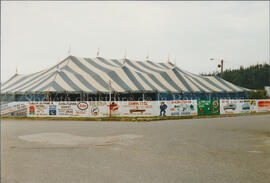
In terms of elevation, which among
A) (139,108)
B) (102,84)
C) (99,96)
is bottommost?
(139,108)

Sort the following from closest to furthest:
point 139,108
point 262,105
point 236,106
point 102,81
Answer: point 139,108
point 236,106
point 102,81
point 262,105

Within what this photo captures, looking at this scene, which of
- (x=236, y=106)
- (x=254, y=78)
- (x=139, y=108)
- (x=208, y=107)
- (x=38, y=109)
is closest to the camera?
(x=139, y=108)

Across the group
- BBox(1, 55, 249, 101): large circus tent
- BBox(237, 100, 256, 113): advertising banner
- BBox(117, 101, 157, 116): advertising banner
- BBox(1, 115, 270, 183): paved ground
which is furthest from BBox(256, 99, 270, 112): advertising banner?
BBox(1, 115, 270, 183): paved ground

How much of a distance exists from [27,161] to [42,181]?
1.51 meters

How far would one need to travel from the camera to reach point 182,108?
17.8 metres

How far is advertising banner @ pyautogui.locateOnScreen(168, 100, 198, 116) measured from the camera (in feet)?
57.6

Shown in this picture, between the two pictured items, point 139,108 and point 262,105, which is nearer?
point 139,108

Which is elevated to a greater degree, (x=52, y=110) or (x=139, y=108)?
(x=139, y=108)

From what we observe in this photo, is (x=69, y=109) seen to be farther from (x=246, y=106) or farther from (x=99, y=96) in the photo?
(x=246, y=106)

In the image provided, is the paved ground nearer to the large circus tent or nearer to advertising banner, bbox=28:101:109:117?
advertising banner, bbox=28:101:109:117

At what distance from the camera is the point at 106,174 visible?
4.18 m

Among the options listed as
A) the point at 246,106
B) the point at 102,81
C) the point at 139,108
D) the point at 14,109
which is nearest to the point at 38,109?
the point at 14,109

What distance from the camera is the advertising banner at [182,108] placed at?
17547 millimetres

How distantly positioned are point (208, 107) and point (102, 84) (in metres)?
8.09
